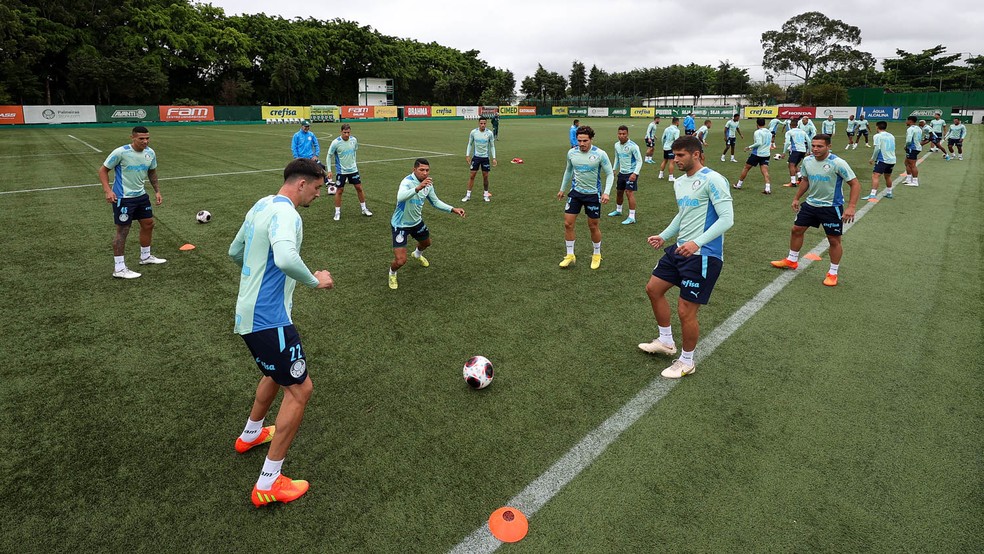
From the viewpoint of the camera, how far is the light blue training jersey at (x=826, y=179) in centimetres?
746

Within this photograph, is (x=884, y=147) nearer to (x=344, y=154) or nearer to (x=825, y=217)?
(x=825, y=217)

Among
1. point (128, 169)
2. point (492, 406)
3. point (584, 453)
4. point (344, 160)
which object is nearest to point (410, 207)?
point (492, 406)

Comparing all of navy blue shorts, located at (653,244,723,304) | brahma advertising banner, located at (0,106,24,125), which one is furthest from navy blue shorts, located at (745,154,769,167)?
brahma advertising banner, located at (0,106,24,125)

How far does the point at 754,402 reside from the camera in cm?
473

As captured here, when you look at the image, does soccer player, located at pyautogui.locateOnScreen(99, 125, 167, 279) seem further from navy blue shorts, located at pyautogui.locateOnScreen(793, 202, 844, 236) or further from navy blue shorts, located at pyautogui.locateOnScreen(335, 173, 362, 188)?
navy blue shorts, located at pyautogui.locateOnScreen(793, 202, 844, 236)

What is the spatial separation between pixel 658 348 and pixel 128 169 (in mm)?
8238

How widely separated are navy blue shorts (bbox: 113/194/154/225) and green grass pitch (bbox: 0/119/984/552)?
93 cm

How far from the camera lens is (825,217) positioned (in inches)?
306

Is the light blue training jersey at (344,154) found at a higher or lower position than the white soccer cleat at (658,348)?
higher

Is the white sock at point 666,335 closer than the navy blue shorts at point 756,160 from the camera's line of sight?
Yes

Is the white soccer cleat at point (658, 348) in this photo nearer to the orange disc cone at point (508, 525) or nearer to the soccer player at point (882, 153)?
the orange disc cone at point (508, 525)

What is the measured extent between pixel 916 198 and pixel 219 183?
2192 cm

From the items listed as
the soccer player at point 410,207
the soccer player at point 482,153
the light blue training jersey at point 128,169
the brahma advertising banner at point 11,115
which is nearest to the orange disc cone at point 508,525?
the soccer player at point 410,207

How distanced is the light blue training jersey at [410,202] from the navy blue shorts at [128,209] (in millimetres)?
4278
